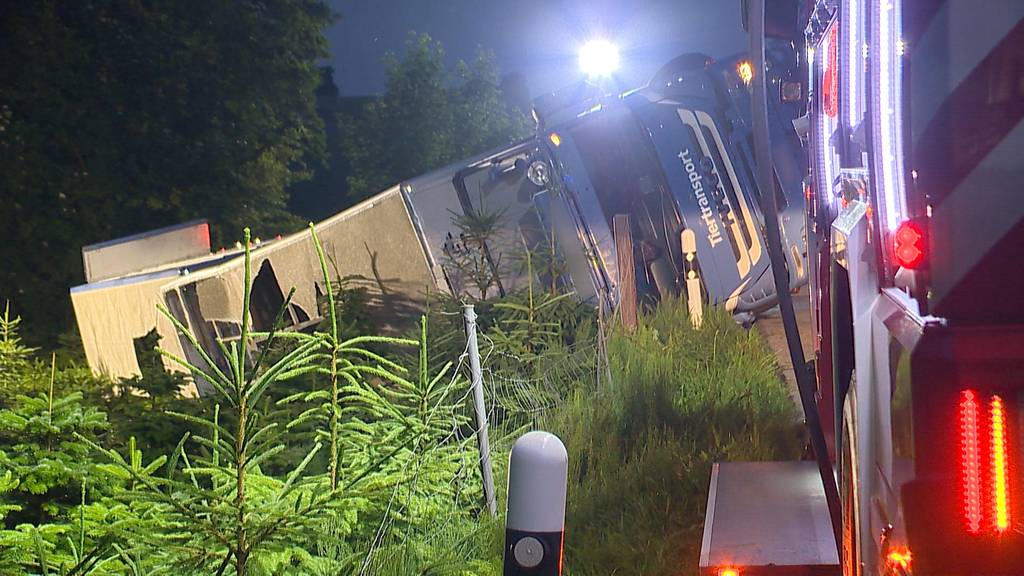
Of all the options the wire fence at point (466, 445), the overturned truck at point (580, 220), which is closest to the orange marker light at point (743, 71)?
the overturned truck at point (580, 220)

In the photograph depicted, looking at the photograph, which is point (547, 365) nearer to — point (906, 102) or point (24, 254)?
point (906, 102)

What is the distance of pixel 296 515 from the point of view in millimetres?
3646

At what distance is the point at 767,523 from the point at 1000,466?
6.38 ft

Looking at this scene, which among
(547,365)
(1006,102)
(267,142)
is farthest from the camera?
(267,142)

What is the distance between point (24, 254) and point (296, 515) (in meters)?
21.2

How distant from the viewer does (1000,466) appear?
2229 mm

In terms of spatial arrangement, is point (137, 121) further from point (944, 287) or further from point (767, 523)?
point (944, 287)

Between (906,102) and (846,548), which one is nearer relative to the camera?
(906,102)

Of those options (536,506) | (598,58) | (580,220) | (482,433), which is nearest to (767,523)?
(482,433)

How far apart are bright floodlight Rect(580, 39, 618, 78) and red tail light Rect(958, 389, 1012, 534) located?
10.6 meters

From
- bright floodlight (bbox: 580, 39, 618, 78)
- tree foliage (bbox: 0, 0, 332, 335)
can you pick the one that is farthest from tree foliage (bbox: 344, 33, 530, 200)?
bright floodlight (bbox: 580, 39, 618, 78)

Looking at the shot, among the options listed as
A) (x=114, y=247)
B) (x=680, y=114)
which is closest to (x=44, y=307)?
(x=114, y=247)

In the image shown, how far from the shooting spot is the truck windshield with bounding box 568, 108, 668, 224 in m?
11.7

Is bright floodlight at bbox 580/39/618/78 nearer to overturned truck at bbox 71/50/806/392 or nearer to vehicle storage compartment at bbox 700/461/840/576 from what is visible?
overturned truck at bbox 71/50/806/392
